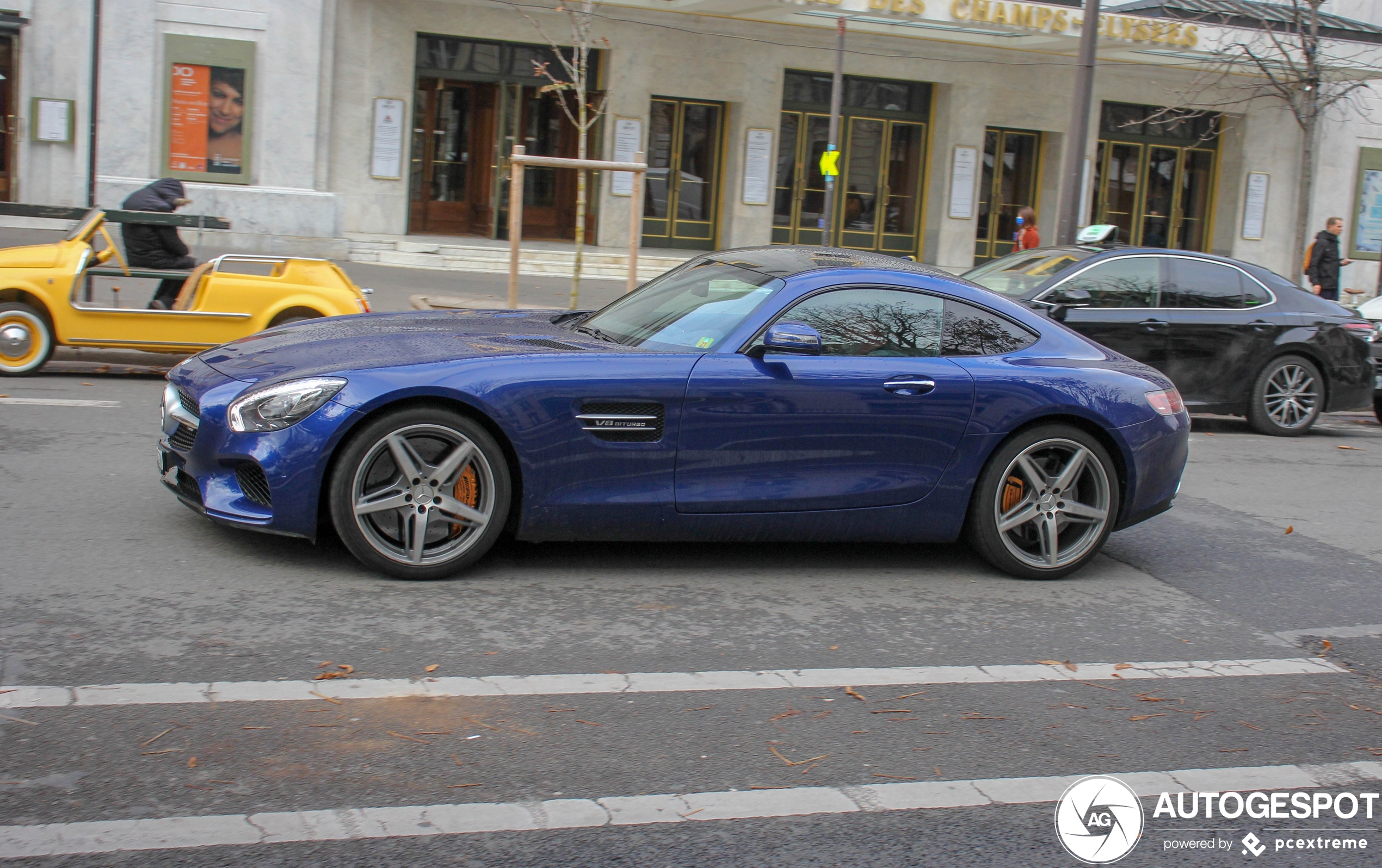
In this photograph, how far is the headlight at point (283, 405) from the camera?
5.02 metres

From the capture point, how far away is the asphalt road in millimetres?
3359

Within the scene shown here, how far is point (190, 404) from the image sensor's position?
17.5ft

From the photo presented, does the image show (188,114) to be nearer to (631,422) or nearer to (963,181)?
(963,181)

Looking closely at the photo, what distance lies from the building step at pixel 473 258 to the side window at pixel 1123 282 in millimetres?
10492

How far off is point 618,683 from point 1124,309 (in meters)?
7.61

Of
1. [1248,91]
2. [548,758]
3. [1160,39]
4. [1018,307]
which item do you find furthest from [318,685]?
[1248,91]

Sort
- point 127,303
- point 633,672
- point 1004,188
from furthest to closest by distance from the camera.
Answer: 1. point 1004,188
2. point 127,303
3. point 633,672

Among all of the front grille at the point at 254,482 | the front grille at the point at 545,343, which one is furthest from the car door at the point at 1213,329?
the front grille at the point at 254,482

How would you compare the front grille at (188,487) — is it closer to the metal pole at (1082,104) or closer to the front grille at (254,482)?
the front grille at (254,482)

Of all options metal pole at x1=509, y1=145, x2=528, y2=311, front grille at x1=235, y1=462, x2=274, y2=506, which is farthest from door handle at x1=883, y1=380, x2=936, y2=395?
metal pole at x1=509, y1=145, x2=528, y2=311

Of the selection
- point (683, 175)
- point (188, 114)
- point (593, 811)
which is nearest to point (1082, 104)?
point (683, 175)

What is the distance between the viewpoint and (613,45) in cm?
2261

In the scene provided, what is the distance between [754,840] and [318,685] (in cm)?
159

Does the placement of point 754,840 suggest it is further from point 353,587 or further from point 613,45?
point 613,45
